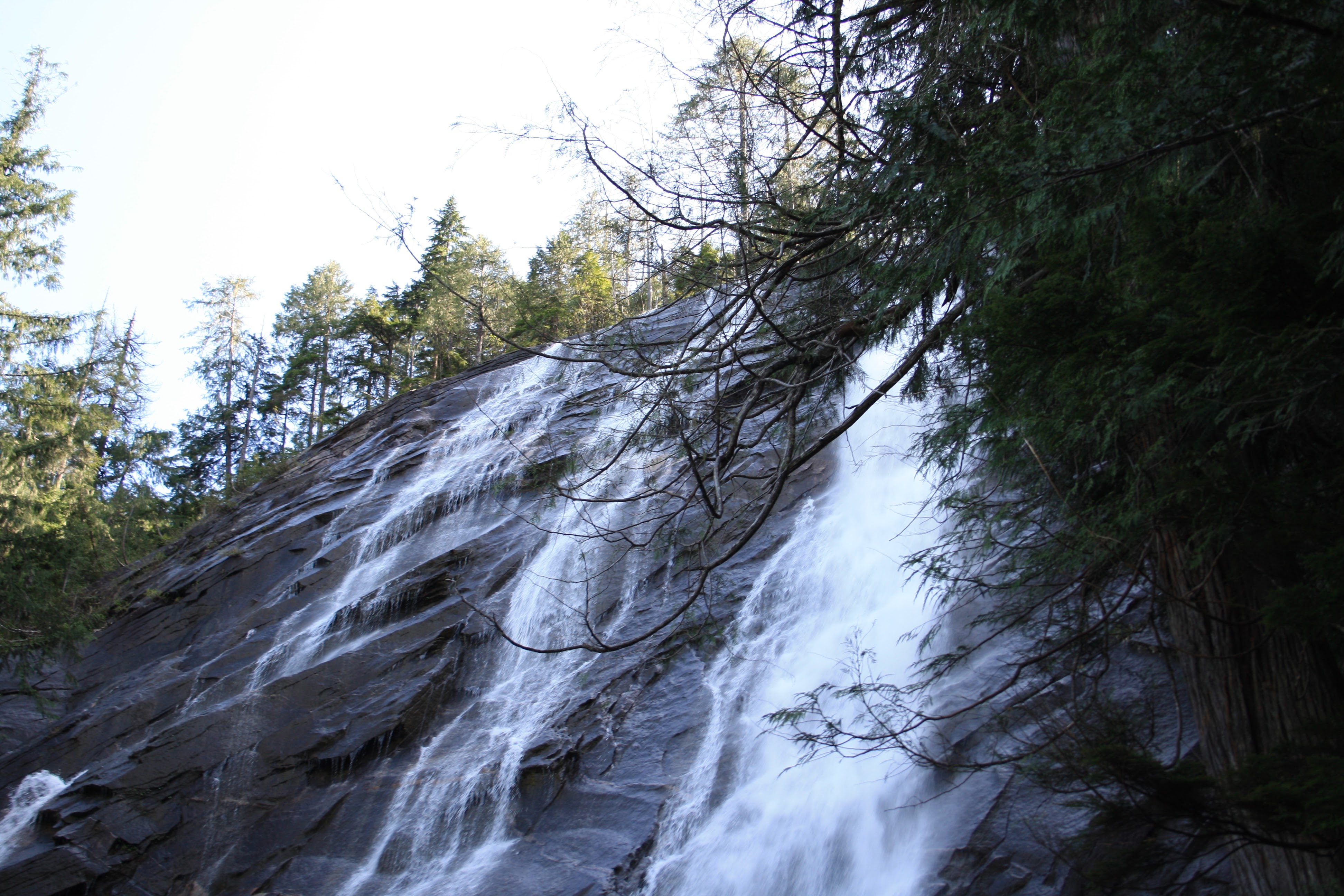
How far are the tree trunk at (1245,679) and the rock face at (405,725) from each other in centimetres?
197

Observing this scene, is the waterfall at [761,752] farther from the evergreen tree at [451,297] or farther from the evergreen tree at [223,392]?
the evergreen tree at [223,392]

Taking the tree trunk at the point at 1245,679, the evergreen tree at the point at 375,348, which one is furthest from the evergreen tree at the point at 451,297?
the tree trunk at the point at 1245,679

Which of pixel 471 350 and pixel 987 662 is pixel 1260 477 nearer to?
pixel 987 662

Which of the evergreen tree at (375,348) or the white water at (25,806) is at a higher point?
the evergreen tree at (375,348)

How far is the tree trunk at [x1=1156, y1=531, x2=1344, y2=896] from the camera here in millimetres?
3443

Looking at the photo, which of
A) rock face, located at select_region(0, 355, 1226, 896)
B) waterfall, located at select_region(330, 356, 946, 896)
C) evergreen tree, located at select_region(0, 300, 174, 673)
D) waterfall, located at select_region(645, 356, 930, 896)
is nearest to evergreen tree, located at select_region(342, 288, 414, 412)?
evergreen tree, located at select_region(0, 300, 174, 673)

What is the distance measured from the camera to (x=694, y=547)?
4.60m

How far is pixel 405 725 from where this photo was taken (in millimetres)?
11055

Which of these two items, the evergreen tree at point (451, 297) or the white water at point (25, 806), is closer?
the white water at point (25, 806)

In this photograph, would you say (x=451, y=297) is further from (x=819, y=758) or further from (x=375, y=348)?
(x=819, y=758)

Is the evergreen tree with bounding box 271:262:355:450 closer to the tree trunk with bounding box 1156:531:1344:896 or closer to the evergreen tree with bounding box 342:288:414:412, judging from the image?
the evergreen tree with bounding box 342:288:414:412

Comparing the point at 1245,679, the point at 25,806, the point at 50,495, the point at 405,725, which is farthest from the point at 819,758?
the point at 50,495

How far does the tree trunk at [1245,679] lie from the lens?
3443 millimetres

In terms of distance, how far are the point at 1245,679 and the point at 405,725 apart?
9.81 m
